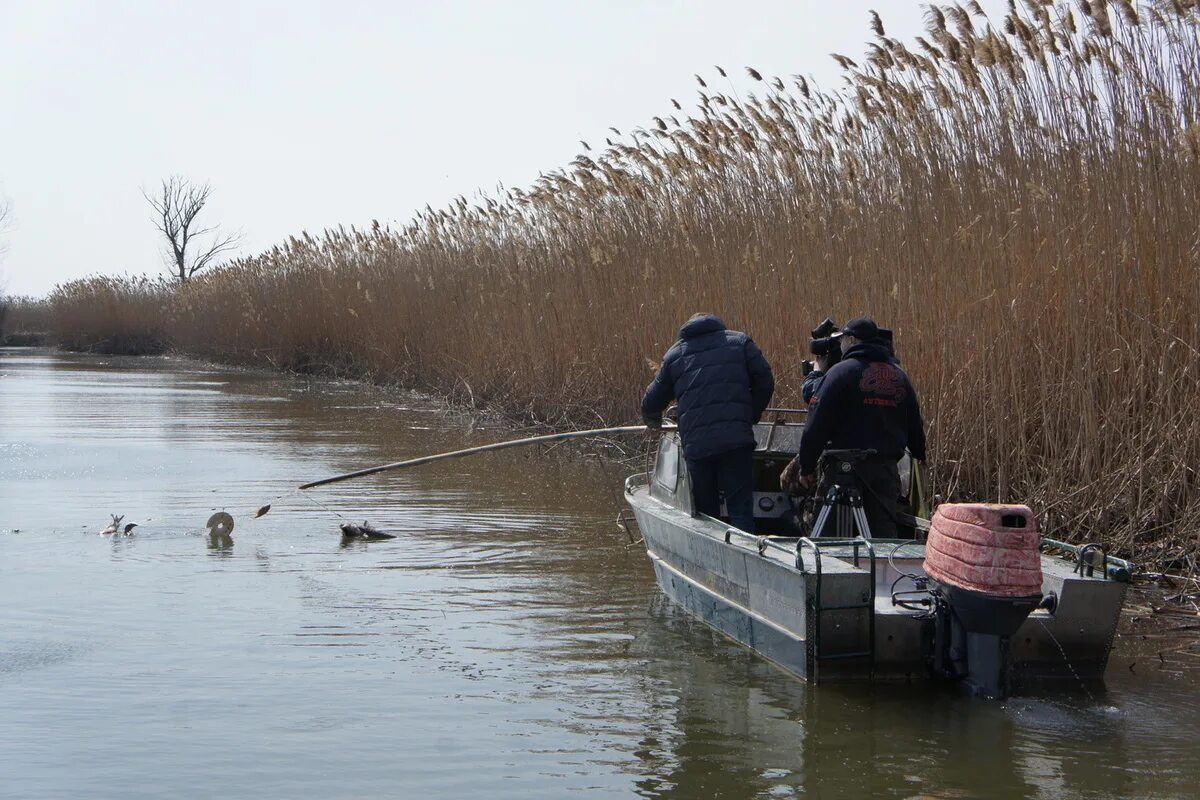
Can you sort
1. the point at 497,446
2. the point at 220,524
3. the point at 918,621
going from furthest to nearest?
the point at 220,524 → the point at 497,446 → the point at 918,621

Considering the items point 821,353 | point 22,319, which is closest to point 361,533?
point 821,353

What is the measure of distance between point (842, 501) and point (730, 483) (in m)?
0.74

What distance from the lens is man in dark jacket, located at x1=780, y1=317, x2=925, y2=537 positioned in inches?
291

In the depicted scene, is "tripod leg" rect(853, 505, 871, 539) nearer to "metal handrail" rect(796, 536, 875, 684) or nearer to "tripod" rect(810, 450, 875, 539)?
"tripod" rect(810, 450, 875, 539)

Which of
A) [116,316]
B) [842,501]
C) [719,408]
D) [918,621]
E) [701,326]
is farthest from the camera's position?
[116,316]

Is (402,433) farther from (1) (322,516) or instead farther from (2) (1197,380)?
(2) (1197,380)

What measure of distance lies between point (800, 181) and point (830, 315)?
173 centimetres

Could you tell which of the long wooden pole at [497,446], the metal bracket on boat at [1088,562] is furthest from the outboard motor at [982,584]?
the long wooden pole at [497,446]

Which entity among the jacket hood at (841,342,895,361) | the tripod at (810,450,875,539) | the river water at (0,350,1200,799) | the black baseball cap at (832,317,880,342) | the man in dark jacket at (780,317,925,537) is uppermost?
the black baseball cap at (832,317,880,342)

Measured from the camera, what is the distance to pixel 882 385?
7422 mm

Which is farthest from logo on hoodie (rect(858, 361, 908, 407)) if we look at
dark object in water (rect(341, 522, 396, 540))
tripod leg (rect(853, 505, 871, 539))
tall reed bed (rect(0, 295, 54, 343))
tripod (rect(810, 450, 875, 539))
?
tall reed bed (rect(0, 295, 54, 343))

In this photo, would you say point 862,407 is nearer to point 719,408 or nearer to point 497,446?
point 719,408

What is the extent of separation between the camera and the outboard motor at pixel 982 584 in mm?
5852

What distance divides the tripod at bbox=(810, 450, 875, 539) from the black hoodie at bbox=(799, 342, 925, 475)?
3.4 inches
